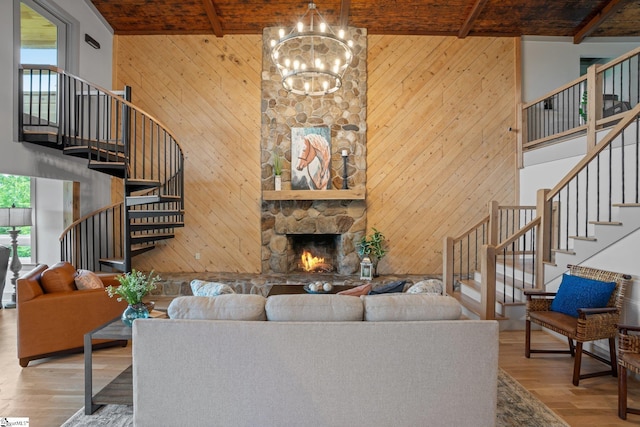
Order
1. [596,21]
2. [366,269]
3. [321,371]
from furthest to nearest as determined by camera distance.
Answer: [596,21]
[366,269]
[321,371]

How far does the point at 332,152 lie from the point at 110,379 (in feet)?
14.8

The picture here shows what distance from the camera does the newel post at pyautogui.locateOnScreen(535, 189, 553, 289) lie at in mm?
4395

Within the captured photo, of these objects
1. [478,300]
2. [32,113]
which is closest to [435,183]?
[478,300]

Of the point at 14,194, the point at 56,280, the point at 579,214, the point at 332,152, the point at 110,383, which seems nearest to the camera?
the point at 110,383

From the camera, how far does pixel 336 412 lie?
2.25m

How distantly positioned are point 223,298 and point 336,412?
0.97 meters

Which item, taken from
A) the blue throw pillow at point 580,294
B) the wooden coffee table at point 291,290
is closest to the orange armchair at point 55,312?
the wooden coffee table at point 291,290

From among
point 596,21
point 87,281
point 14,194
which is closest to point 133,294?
point 87,281

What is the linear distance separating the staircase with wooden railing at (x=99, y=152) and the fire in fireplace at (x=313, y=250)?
202cm

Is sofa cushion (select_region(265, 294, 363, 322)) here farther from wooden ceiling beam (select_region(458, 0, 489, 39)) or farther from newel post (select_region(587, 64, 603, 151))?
wooden ceiling beam (select_region(458, 0, 489, 39))

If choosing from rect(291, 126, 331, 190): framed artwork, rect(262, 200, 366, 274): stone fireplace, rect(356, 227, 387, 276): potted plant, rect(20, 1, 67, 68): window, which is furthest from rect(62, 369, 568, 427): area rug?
rect(20, 1, 67, 68): window

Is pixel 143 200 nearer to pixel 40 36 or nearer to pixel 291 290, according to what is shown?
pixel 291 290

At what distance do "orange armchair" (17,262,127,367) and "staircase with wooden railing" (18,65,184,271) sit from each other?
1445 millimetres

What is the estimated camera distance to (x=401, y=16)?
20.2 feet
